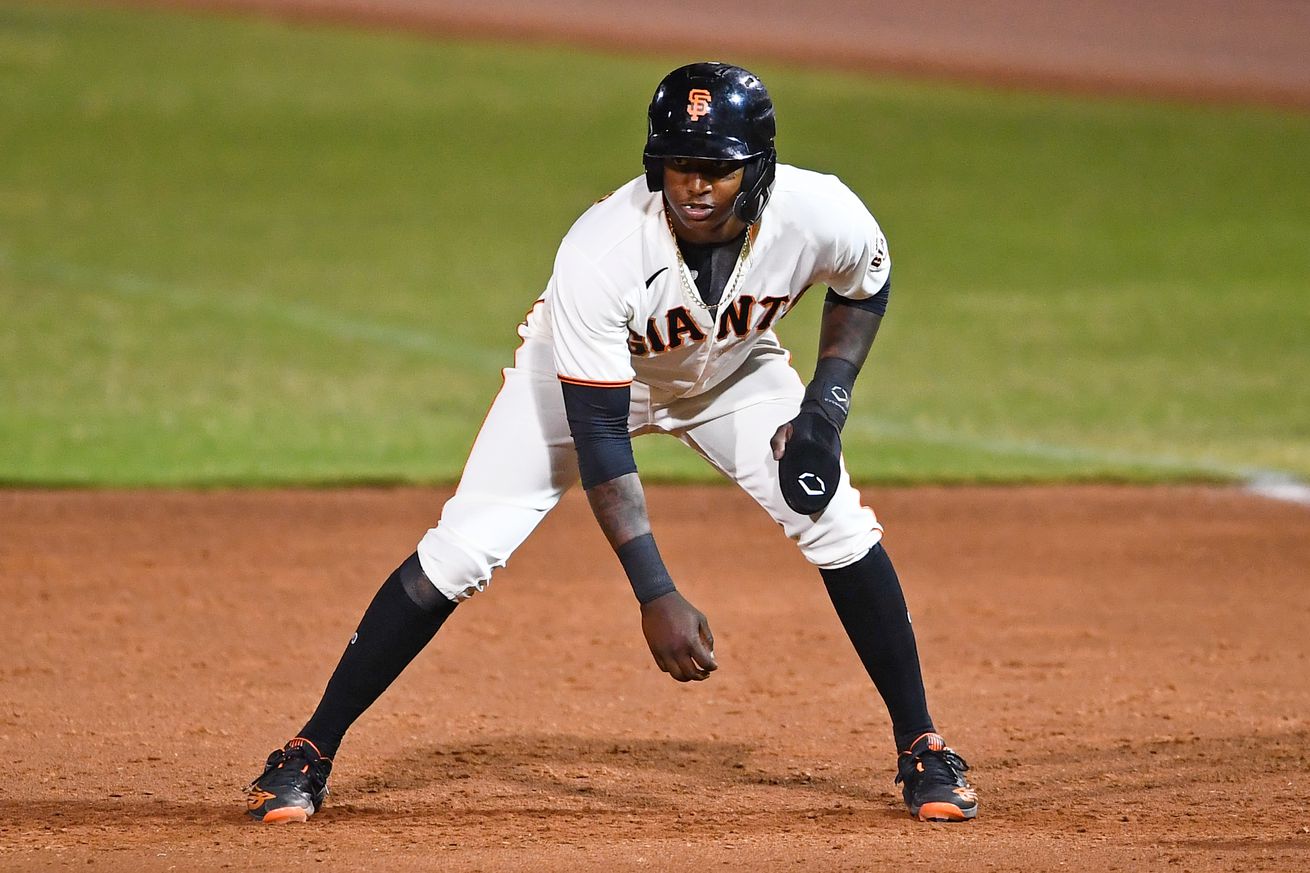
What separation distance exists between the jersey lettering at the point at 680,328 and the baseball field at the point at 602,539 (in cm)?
118

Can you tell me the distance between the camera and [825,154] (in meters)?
20.6

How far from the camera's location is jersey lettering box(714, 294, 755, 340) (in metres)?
4.21

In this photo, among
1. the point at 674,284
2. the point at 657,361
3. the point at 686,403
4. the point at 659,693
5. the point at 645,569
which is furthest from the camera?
the point at 659,693

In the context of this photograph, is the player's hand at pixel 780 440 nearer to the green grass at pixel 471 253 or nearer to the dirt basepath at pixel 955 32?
the green grass at pixel 471 253

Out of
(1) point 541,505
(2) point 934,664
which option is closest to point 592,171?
(2) point 934,664

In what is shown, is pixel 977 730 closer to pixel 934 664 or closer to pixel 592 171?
pixel 934 664

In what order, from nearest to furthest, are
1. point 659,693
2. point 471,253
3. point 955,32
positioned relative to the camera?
point 659,693, point 471,253, point 955,32

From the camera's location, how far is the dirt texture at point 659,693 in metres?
4.12

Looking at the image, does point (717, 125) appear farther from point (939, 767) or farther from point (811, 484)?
point (939, 767)

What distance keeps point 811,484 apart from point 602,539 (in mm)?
3577

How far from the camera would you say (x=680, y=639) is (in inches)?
151

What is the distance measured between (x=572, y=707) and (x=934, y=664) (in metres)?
1.28

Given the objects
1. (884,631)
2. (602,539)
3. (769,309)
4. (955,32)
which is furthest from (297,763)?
(955,32)

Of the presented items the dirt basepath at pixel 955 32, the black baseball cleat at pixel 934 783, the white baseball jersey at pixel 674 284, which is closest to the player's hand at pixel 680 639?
the white baseball jersey at pixel 674 284
